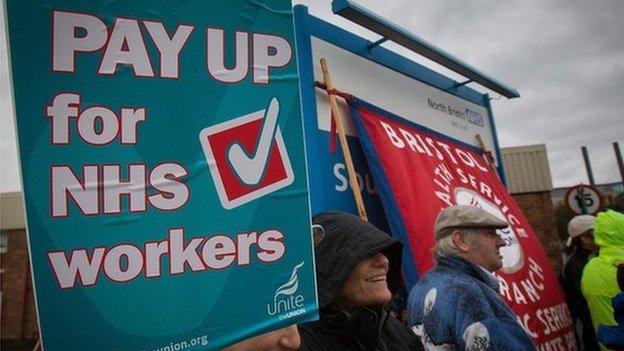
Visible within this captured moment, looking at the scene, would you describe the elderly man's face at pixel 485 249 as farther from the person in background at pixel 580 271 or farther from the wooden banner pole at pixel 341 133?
the person in background at pixel 580 271

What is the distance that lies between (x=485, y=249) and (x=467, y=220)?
15cm

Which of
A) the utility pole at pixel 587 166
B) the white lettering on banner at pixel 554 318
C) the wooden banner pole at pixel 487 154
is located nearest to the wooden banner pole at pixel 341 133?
the white lettering on banner at pixel 554 318

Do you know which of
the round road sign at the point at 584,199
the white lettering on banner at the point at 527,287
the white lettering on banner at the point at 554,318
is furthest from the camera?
the round road sign at the point at 584,199

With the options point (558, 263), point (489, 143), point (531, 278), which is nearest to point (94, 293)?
point (531, 278)

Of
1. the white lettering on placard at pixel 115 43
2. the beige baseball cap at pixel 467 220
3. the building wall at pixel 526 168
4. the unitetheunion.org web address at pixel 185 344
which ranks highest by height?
the building wall at pixel 526 168

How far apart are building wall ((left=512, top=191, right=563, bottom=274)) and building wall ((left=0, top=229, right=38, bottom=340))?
42.6 feet

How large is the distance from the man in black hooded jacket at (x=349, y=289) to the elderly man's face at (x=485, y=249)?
521 millimetres

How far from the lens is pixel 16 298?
12250 mm

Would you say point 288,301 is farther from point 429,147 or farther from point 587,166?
point 587,166

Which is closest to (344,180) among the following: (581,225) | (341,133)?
(341,133)

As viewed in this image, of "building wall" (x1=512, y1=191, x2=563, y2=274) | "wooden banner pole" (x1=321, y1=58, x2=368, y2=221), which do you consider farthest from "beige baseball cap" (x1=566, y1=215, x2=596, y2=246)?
"building wall" (x1=512, y1=191, x2=563, y2=274)

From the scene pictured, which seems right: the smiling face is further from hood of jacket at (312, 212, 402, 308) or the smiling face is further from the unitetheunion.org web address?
the unitetheunion.org web address

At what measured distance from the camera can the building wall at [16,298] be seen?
39.8 ft

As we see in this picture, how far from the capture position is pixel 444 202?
289 centimetres
